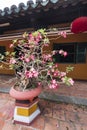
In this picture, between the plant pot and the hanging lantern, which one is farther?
the hanging lantern

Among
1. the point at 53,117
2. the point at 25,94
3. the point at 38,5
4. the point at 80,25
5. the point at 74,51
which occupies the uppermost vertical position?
the point at 38,5

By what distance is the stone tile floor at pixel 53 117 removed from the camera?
9.54ft

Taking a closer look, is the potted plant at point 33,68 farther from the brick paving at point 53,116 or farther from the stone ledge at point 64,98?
the stone ledge at point 64,98

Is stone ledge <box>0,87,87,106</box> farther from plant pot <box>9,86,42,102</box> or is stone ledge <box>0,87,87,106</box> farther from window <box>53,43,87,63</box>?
window <box>53,43,87,63</box>

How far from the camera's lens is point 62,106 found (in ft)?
12.1

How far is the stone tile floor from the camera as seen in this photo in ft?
9.54

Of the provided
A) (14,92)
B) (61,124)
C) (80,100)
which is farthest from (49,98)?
(14,92)

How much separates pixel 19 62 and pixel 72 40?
9.28ft

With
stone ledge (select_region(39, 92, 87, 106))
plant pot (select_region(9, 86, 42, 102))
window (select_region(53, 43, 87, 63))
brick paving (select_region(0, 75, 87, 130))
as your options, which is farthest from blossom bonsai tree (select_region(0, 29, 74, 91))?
window (select_region(53, 43, 87, 63))

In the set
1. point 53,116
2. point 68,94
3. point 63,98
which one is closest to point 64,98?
point 63,98

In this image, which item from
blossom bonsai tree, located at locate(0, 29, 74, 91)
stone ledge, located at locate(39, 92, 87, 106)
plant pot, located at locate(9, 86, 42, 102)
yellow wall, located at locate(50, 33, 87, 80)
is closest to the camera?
plant pot, located at locate(9, 86, 42, 102)

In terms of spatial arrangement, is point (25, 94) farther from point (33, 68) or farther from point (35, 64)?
point (35, 64)

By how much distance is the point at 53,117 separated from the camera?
3219mm

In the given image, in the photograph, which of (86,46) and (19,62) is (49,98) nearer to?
(19,62)
